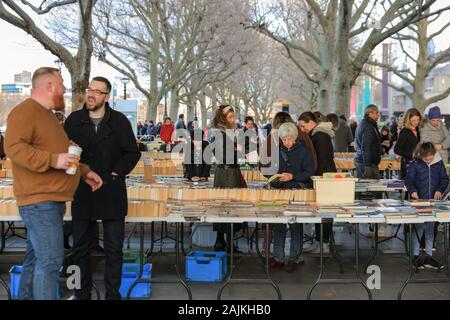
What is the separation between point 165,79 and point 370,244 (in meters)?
24.3

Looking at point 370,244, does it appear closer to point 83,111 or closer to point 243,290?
point 243,290

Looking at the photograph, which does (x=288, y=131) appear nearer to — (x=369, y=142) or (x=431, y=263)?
(x=431, y=263)

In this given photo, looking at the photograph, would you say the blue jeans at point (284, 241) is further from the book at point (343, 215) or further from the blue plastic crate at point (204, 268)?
the book at point (343, 215)

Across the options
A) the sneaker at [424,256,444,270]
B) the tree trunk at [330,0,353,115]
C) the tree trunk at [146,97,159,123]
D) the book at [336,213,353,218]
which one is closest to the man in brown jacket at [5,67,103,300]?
the book at [336,213,353,218]

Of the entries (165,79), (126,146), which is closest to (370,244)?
(126,146)

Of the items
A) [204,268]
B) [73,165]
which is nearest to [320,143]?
[204,268]

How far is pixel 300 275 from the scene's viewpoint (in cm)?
825

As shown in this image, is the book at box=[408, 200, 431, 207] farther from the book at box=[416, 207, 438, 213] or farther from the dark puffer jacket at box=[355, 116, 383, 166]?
the dark puffer jacket at box=[355, 116, 383, 166]

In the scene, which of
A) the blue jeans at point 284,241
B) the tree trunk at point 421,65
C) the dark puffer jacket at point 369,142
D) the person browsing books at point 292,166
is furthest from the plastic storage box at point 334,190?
the tree trunk at point 421,65

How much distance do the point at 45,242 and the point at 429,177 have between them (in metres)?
4.84

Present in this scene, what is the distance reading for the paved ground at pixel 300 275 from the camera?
736 cm

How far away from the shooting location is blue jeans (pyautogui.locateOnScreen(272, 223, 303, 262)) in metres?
8.30

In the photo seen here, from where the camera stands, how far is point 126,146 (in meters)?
6.30

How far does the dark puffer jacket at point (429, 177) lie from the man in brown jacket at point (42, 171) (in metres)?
4.49
